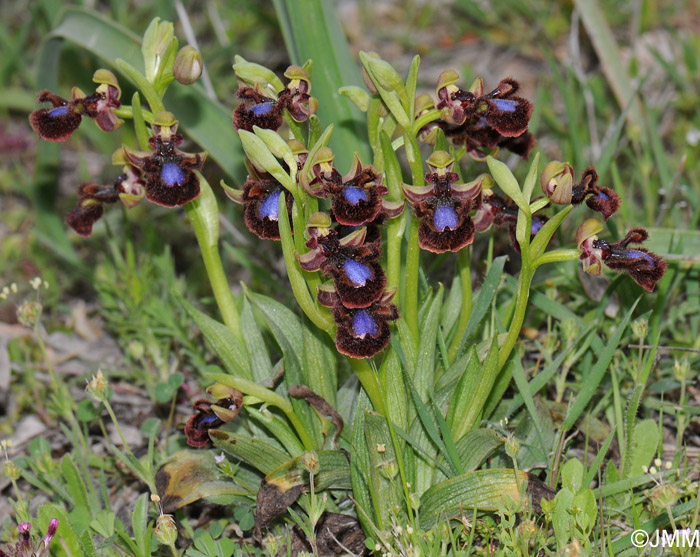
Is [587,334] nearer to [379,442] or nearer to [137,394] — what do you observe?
[379,442]

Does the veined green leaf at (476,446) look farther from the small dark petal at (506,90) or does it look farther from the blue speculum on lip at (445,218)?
the small dark petal at (506,90)

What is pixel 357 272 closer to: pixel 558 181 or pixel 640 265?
pixel 558 181

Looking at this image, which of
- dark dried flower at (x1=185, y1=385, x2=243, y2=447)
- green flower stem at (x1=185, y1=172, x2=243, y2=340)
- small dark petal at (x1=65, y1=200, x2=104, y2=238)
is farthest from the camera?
small dark petal at (x1=65, y1=200, x2=104, y2=238)

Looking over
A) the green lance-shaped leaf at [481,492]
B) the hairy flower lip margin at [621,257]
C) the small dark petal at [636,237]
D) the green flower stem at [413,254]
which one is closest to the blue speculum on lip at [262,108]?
the green flower stem at [413,254]

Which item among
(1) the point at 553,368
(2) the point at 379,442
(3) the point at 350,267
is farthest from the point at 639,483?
(3) the point at 350,267

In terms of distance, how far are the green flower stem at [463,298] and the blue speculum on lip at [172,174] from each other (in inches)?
37.7

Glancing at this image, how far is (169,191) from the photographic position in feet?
7.89

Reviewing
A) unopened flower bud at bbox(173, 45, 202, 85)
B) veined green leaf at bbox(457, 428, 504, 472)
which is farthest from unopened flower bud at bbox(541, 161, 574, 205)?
unopened flower bud at bbox(173, 45, 202, 85)

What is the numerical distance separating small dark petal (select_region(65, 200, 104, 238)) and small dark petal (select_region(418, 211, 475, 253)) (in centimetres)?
127

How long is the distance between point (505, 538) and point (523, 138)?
1337 millimetres

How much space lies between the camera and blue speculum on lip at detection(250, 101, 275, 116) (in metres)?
2.36

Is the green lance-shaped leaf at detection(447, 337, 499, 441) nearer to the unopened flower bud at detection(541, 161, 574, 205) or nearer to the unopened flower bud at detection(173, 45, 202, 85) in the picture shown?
the unopened flower bud at detection(541, 161, 574, 205)

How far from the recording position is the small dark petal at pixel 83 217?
2779 millimetres

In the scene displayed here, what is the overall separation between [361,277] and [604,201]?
796 millimetres
